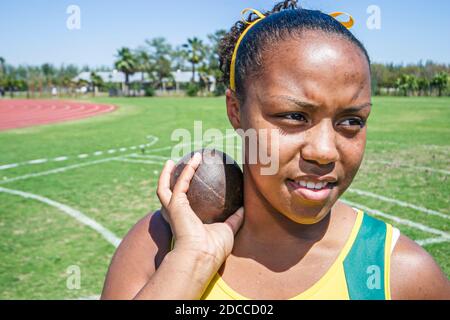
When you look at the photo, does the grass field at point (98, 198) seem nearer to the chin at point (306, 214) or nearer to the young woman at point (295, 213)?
the young woman at point (295, 213)

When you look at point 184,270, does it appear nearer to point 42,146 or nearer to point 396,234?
point 396,234

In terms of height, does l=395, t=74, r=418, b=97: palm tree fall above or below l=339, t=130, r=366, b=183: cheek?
above

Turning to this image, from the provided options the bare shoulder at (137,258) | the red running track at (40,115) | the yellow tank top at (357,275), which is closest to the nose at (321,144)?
the yellow tank top at (357,275)

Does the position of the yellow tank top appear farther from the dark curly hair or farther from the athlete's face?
the dark curly hair

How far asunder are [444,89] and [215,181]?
200 feet

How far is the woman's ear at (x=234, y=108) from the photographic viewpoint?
1.70 m

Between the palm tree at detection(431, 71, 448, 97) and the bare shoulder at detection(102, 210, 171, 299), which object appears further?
the palm tree at detection(431, 71, 448, 97)

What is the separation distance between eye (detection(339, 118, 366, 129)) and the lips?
0.22 m

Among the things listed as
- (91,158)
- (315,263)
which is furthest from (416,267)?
(91,158)

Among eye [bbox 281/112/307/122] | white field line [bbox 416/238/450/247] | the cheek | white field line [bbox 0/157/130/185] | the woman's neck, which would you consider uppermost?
eye [bbox 281/112/307/122]

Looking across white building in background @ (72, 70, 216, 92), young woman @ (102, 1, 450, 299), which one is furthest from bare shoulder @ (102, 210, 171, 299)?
white building in background @ (72, 70, 216, 92)

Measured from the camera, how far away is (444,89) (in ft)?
181

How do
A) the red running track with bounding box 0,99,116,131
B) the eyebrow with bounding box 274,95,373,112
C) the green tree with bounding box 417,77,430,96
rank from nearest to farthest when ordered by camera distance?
the eyebrow with bounding box 274,95,373,112 → the red running track with bounding box 0,99,116,131 → the green tree with bounding box 417,77,430,96

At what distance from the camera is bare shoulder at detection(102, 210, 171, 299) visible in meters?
1.76
